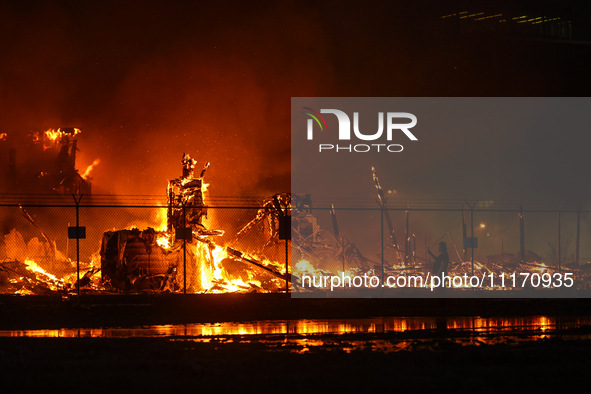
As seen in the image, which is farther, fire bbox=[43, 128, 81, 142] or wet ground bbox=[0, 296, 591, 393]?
fire bbox=[43, 128, 81, 142]

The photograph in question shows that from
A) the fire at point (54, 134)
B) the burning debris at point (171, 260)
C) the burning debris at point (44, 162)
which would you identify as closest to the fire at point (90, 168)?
the burning debris at point (44, 162)

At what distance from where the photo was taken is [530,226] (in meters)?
30.6

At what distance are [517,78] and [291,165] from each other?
39.9 ft

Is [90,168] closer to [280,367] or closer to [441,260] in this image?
[441,260]

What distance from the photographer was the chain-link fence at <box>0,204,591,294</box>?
17.9 metres

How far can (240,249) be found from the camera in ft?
69.4

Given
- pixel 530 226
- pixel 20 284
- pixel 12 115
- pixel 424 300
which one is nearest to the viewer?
pixel 424 300

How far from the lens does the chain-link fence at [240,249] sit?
17859 millimetres

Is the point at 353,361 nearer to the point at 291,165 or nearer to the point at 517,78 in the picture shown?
the point at 291,165

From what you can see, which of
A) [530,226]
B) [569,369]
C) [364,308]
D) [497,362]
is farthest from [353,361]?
[530,226]

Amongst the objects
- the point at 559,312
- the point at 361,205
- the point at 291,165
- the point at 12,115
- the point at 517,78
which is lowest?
the point at 559,312

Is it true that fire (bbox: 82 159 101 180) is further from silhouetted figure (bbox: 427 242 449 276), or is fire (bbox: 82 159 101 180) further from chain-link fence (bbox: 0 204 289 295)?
silhouetted figure (bbox: 427 242 449 276)

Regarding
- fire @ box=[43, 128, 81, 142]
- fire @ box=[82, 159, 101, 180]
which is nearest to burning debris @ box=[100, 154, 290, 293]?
fire @ box=[82, 159, 101, 180]

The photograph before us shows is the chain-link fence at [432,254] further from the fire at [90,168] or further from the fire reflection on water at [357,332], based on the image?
the fire at [90,168]
